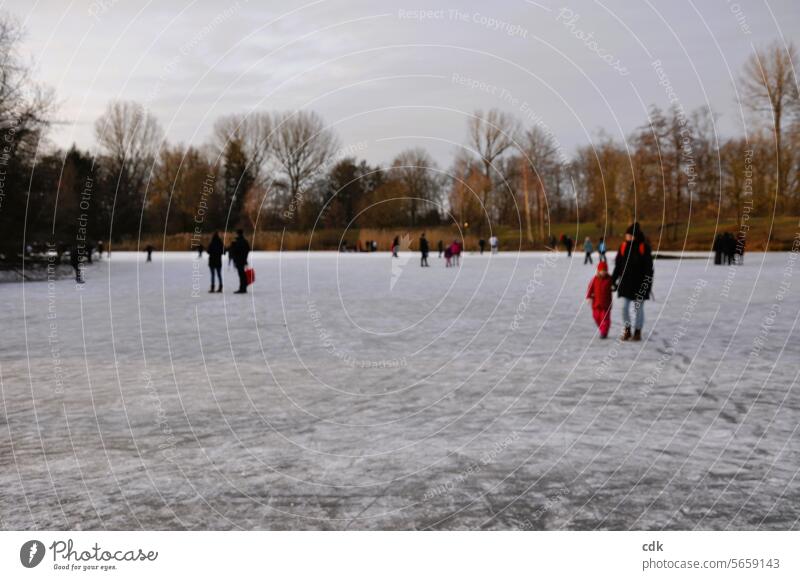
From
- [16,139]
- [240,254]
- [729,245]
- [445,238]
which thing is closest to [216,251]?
[240,254]

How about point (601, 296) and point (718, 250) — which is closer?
point (601, 296)

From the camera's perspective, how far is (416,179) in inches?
2318

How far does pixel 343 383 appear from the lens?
7.86 m

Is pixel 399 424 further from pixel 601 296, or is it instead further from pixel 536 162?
pixel 536 162

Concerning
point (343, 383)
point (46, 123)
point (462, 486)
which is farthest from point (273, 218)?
point (462, 486)

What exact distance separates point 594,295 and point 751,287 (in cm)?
1098

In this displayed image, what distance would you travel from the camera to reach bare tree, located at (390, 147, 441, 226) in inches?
2233

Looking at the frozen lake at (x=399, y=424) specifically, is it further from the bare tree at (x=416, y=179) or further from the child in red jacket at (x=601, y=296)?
the bare tree at (x=416, y=179)

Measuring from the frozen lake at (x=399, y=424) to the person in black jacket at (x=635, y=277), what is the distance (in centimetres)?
51

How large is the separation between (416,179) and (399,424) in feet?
177

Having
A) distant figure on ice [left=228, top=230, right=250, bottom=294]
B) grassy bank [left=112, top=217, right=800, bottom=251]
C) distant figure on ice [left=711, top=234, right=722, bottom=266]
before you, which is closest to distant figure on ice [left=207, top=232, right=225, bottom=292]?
distant figure on ice [left=228, top=230, right=250, bottom=294]

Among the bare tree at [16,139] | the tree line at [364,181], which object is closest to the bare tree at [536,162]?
the tree line at [364,181]

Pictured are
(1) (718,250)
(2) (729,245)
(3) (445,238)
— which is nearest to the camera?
(2) (729,245)

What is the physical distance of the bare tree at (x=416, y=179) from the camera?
56.7 metres
